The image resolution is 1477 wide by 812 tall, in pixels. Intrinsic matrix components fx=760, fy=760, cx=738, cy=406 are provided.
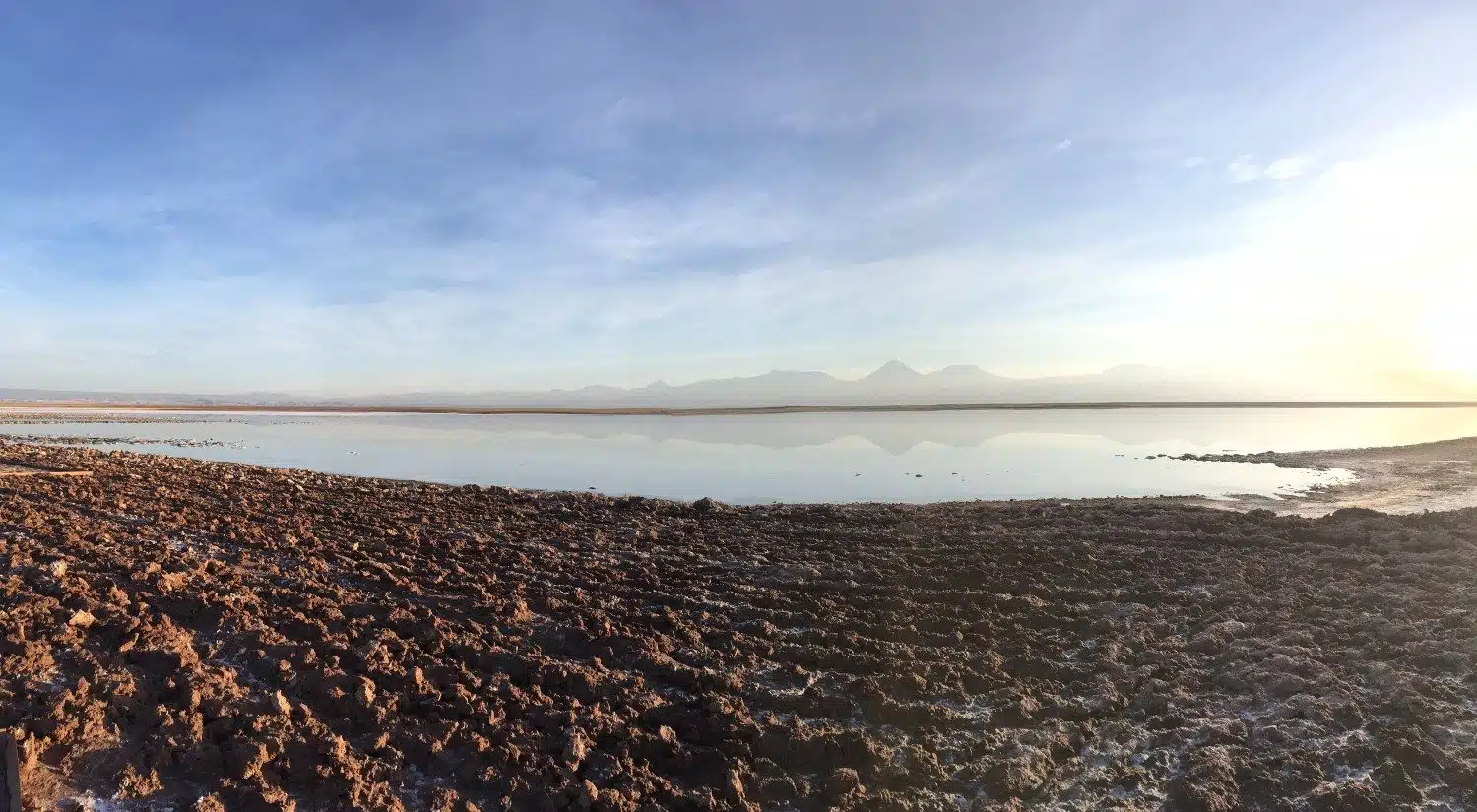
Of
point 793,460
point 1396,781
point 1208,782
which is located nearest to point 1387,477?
point 793,460

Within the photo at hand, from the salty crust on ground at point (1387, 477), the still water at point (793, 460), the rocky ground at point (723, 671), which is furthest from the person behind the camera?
the still water at point (793, 460)

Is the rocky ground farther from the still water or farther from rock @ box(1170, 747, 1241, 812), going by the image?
the still water

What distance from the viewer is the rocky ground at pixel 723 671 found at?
418 cm

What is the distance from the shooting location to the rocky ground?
4.18 metres

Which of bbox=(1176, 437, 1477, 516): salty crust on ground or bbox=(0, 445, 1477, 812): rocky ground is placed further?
bbox=(1176, 437, 1477, 516): salty crust on ground

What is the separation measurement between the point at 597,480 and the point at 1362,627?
50.6 feet

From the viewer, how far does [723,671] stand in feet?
18.9

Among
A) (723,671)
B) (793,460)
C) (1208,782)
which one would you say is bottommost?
(1208,782)

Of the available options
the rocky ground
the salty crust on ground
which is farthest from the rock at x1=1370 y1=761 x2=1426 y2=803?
the salty crust on ground

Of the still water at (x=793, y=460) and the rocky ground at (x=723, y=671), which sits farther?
the still water at (x=793, y=460)

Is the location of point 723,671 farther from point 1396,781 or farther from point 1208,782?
point 1396,781

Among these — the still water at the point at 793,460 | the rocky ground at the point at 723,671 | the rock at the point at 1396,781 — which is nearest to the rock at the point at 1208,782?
the rocky ground at the point at 723,671

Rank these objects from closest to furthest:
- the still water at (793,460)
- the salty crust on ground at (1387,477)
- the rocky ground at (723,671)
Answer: the rocky ground at (723,671) < the salty crust on ground at (1387,477) < the still water at (793,460)

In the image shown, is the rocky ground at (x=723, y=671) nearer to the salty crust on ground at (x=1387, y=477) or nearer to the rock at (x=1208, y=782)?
the rock at (x=1208, y=782)
